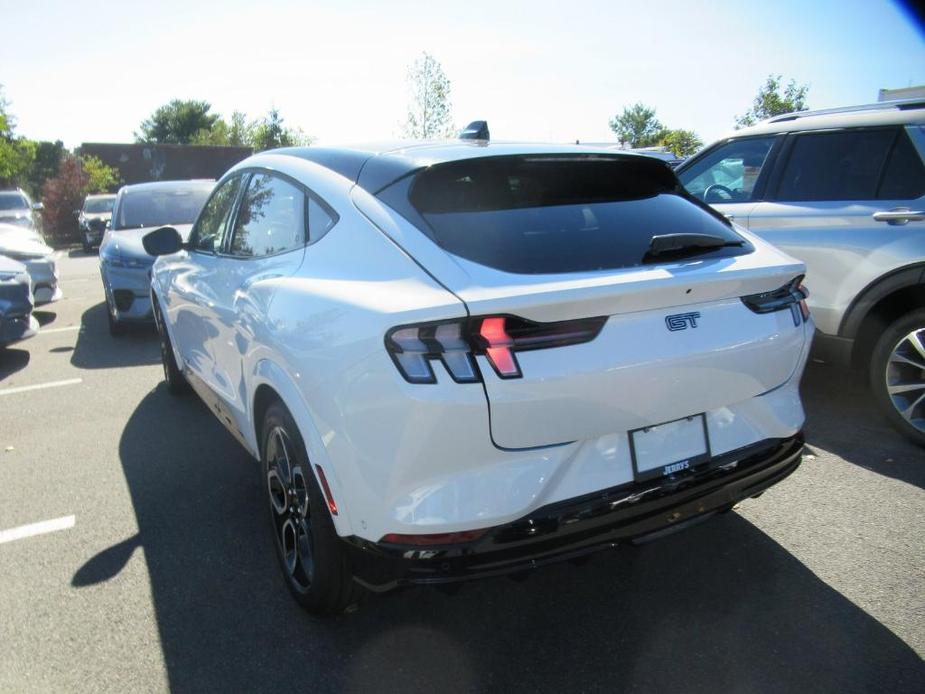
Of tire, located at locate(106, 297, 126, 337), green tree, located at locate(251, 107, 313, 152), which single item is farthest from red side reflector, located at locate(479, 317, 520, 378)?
green tree, located at locate(251, 107, 313, 152)

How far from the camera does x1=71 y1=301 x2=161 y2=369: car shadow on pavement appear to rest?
6.84 meters

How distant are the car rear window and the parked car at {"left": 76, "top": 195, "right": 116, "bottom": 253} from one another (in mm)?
19572

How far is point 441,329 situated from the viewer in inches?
77.0

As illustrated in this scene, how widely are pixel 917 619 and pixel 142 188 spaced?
30.5ft

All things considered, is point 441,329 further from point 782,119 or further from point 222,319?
point 782,119

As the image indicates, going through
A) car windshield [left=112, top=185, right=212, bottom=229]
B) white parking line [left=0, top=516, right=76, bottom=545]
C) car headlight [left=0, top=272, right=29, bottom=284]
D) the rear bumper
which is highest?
car windshield [left=112, top=185, right=212, bottom=229]

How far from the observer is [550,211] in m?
2.48

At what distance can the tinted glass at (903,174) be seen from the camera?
3.96m

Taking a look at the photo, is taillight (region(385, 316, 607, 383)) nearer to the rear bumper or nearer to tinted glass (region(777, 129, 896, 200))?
the rear bumper

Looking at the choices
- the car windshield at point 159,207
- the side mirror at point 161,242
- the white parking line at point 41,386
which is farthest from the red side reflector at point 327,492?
the car windshield at point 159,207

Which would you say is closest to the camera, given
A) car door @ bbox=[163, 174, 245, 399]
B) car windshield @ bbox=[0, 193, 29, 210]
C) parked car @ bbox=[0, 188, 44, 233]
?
car door @ bbox=[163, 174, 245, 399]

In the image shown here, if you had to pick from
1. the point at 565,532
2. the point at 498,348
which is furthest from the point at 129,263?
the point at 565,532

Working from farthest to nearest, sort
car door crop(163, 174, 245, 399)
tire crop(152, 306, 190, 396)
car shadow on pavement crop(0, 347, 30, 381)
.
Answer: car shadow on pavement crop(0, 347, 30, 381) < tire crop(152, 306, 190, 396) < car door crop(163, 174, 245, 399)

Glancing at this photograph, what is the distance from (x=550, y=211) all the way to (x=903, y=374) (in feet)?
9.14
